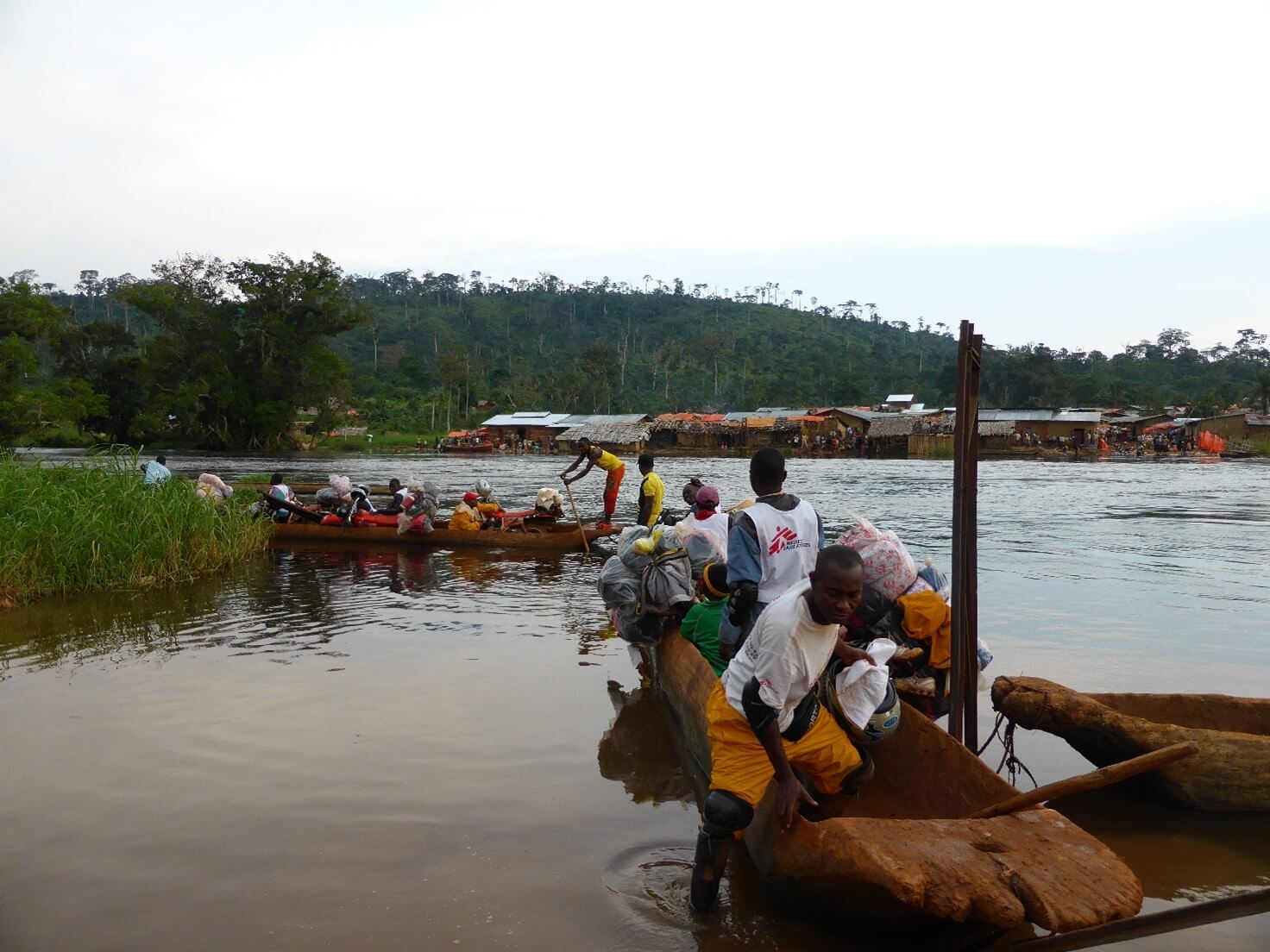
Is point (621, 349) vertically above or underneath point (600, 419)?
above

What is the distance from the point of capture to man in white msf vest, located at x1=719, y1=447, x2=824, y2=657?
14.2 feet

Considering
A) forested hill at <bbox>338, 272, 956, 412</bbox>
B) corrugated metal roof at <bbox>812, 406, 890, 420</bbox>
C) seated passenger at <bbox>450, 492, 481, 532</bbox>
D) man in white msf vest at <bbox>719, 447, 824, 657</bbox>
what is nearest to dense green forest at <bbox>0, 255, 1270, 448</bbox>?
forested hill at <bbox>338, 272, 956, 412</bbox>

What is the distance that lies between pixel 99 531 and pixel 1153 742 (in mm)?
9348

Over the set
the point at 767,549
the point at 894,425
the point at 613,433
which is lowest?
the point at 767,549

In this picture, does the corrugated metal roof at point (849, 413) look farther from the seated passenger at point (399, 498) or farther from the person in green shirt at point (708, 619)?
the person in green shirt at point (708, 619)

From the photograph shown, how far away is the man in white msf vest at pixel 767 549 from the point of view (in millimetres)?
4332

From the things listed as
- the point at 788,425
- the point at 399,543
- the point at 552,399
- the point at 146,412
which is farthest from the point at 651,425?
the point at 399,543

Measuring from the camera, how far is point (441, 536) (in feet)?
44.1

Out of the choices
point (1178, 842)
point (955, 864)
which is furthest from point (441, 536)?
point (955, 864)

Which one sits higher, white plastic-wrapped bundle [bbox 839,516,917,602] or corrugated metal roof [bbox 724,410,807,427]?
corrugated metal roof [bbox 724,410,807,427]

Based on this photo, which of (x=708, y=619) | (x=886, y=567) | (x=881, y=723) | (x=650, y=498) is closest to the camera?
(x=881, y=723)

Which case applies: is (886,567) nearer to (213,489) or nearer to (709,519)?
(709,519)

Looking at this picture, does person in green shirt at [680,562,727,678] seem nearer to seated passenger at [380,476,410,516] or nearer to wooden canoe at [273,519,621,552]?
wooden canoe at [273,519,621,552]

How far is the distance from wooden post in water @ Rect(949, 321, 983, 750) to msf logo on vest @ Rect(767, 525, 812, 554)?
724 mm
